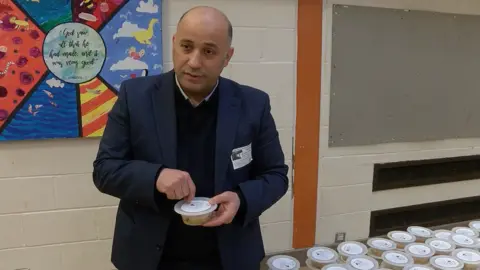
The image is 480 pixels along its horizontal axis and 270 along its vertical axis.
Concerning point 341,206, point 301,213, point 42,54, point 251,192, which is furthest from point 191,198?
point 341,206

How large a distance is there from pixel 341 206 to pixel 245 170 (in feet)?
5.10

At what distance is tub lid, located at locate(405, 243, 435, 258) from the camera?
2.21 metres

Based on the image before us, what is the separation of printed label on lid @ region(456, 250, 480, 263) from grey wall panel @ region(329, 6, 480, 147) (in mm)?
845

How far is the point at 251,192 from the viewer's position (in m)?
1.37

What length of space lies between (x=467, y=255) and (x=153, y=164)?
1839mm

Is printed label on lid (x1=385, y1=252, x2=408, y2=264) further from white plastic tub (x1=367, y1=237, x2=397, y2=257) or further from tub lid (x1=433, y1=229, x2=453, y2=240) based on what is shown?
tub lid (x1=433, y1=229, x2=453, y2=240)

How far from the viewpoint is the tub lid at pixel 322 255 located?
2.16 meters

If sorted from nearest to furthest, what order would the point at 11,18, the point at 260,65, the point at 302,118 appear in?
the point at 11,18 → the point at 260,65 → the point at 302,118

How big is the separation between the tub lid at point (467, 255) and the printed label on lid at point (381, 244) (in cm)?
33

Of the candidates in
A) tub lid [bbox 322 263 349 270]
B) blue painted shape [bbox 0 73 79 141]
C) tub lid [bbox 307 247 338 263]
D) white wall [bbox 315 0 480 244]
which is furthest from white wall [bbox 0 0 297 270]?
tub lid [bbox 322 263 349 270]

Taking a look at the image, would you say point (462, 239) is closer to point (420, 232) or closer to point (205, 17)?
point (420, 232)

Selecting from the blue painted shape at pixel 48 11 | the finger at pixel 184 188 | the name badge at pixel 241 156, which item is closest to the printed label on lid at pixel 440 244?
the name badge at pixel 241 156

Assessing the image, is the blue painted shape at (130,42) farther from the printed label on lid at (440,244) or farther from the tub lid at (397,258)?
the printed label on lid at (440,244)

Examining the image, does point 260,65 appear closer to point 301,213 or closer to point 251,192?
point 301,213
